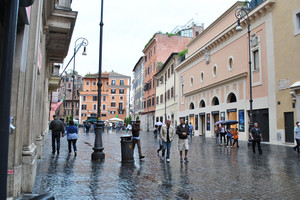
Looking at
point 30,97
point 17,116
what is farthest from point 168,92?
point 17,116

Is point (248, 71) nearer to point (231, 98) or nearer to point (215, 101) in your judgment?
point (231, 98)

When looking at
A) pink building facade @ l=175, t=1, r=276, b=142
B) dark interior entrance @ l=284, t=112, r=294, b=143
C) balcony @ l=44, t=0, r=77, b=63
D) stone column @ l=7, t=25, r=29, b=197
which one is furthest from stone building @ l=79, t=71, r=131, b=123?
stone column @ l=7, t=25, r=29, b=197

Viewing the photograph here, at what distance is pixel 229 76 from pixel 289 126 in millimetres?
10422

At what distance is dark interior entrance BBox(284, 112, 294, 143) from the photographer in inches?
798

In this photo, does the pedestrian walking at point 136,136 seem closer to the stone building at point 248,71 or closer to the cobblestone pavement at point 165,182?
the cobblestone pavement at point 165,182

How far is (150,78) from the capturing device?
63.6 meters

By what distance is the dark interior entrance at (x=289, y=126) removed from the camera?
2028cm

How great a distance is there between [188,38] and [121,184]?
54686mm

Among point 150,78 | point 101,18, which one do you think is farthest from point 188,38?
point 101,18

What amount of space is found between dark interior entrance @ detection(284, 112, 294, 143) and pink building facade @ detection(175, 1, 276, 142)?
1275mm

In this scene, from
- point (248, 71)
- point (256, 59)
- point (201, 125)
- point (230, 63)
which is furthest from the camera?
point (201, 125)

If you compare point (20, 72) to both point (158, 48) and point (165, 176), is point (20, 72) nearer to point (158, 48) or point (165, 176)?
point (165, 176)

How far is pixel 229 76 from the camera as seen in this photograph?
2989 centimetres

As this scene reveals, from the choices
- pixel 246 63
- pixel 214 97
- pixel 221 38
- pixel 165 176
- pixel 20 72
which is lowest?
pixel 165 176
